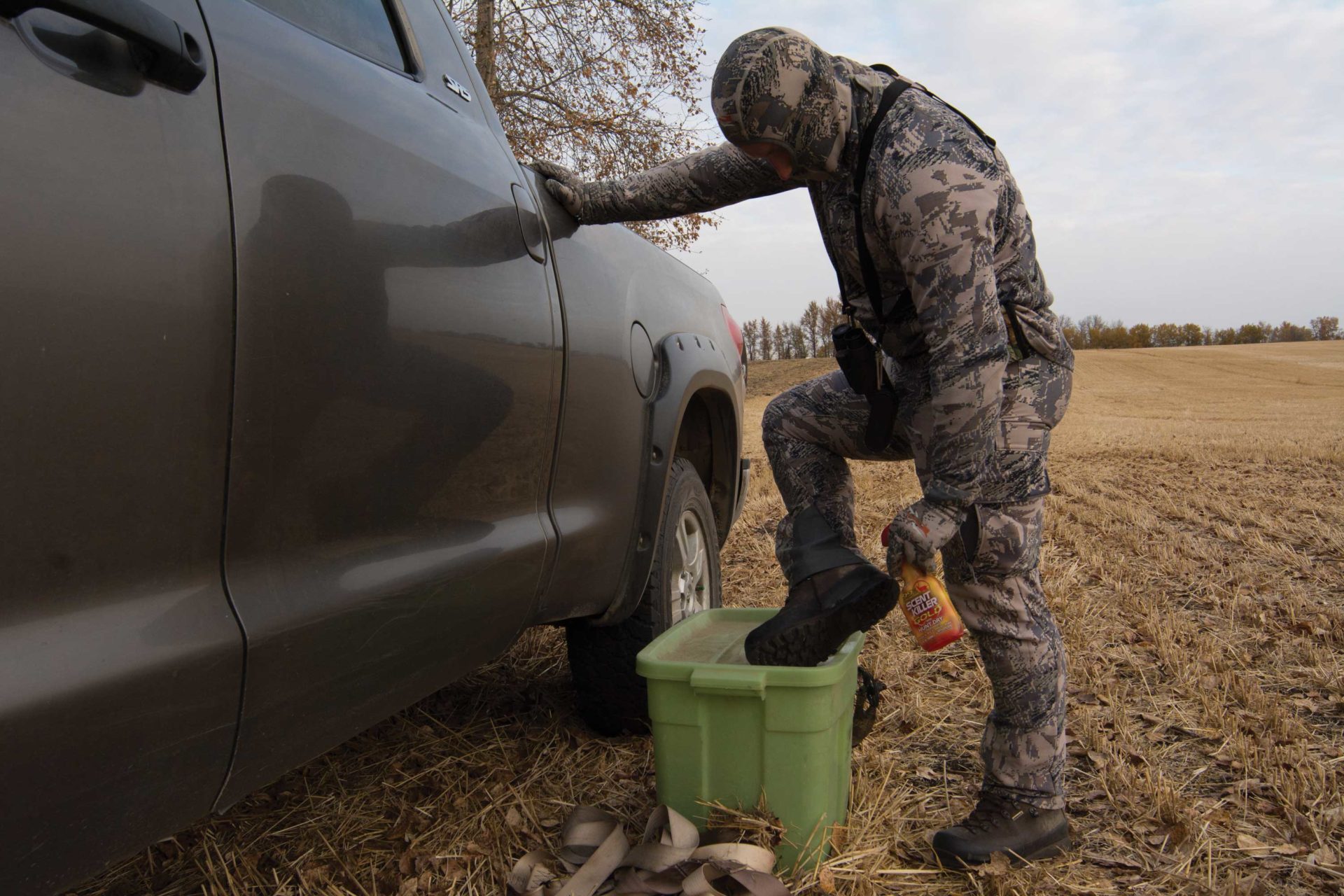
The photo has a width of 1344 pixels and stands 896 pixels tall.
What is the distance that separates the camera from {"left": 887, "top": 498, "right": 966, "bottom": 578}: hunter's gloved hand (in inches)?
79.1

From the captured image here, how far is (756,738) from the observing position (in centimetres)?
211

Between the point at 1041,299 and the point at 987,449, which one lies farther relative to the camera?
the point at 1041,299

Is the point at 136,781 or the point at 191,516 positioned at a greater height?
the point at 191,516

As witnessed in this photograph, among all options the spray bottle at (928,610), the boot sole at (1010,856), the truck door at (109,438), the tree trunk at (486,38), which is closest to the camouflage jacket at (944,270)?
the spray bottle at (928,610)

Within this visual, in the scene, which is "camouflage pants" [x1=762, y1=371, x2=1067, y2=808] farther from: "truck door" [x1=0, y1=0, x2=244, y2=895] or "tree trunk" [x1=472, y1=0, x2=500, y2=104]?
"tree trunk" [x1=472, y1=0, x2=500, y2=104]

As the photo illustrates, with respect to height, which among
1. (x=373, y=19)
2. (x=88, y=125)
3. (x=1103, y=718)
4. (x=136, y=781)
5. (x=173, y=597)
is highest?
(x=373, y=19)

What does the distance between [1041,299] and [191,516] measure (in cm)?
185

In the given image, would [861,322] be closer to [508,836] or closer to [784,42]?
[784,42]

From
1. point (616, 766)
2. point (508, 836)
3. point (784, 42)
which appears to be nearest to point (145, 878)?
point (508, 836)

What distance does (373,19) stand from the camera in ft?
6.63

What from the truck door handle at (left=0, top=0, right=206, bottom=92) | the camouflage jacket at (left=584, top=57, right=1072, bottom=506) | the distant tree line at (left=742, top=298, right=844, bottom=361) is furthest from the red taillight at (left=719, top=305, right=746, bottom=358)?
the distant tree line at (left=742, top=298, right=844, bottom=361)

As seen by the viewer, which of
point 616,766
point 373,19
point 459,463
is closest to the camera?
point 459,463

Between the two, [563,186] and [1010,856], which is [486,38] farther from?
[1010,856]

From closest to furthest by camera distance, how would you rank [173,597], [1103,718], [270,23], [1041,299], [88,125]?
[88,125]
[173,597]
[270,23]
[1041,299]
[1103,718]
